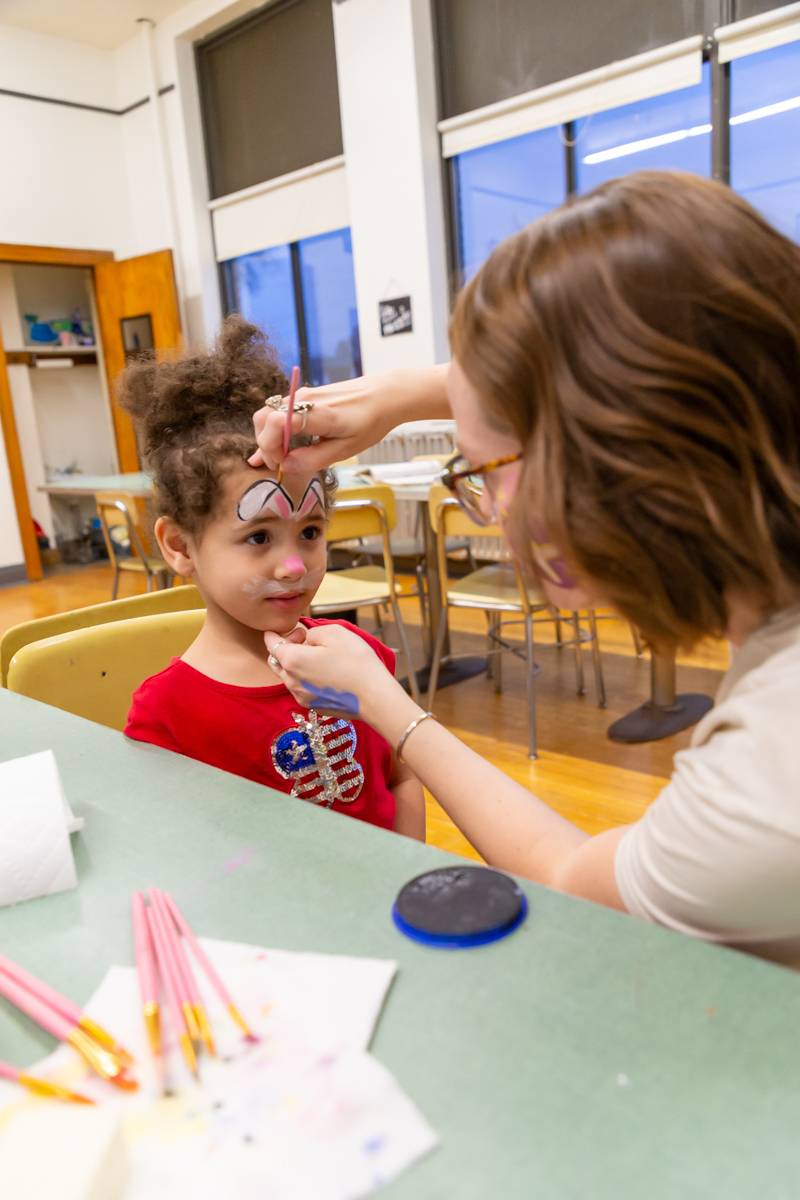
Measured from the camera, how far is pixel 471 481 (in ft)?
2.35

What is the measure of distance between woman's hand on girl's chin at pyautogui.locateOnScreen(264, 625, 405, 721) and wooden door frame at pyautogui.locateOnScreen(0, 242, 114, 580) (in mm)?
6360

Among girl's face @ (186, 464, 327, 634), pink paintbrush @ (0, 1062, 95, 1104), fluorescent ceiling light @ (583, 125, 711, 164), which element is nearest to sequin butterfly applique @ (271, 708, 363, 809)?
girl's face @ (186, 464, 327, 634)

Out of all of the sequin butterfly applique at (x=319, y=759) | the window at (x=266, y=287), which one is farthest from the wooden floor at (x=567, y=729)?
the window at (x=266, y=287)

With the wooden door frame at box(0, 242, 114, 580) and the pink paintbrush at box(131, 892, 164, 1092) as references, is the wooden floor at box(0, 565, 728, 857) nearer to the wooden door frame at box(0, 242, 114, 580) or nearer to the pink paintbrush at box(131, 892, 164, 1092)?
the pink paintbrush at box(131, 892, 164, 1092)

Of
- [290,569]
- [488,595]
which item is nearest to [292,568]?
[290,569]

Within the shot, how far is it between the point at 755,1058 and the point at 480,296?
1.62 feet

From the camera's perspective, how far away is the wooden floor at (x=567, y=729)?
2.48 metres

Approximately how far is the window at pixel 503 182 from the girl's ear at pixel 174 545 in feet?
12.8

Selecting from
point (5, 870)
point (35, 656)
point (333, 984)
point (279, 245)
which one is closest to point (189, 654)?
point (35, 656)

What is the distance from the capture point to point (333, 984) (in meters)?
0.57

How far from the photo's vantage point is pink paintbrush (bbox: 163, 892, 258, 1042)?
541mm

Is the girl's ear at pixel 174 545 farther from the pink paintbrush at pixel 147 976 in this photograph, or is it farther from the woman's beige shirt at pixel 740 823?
the woman's beige shirt at pixel 740 823

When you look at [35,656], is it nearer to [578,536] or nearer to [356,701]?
[356,701]

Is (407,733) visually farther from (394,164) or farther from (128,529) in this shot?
(394,164)
